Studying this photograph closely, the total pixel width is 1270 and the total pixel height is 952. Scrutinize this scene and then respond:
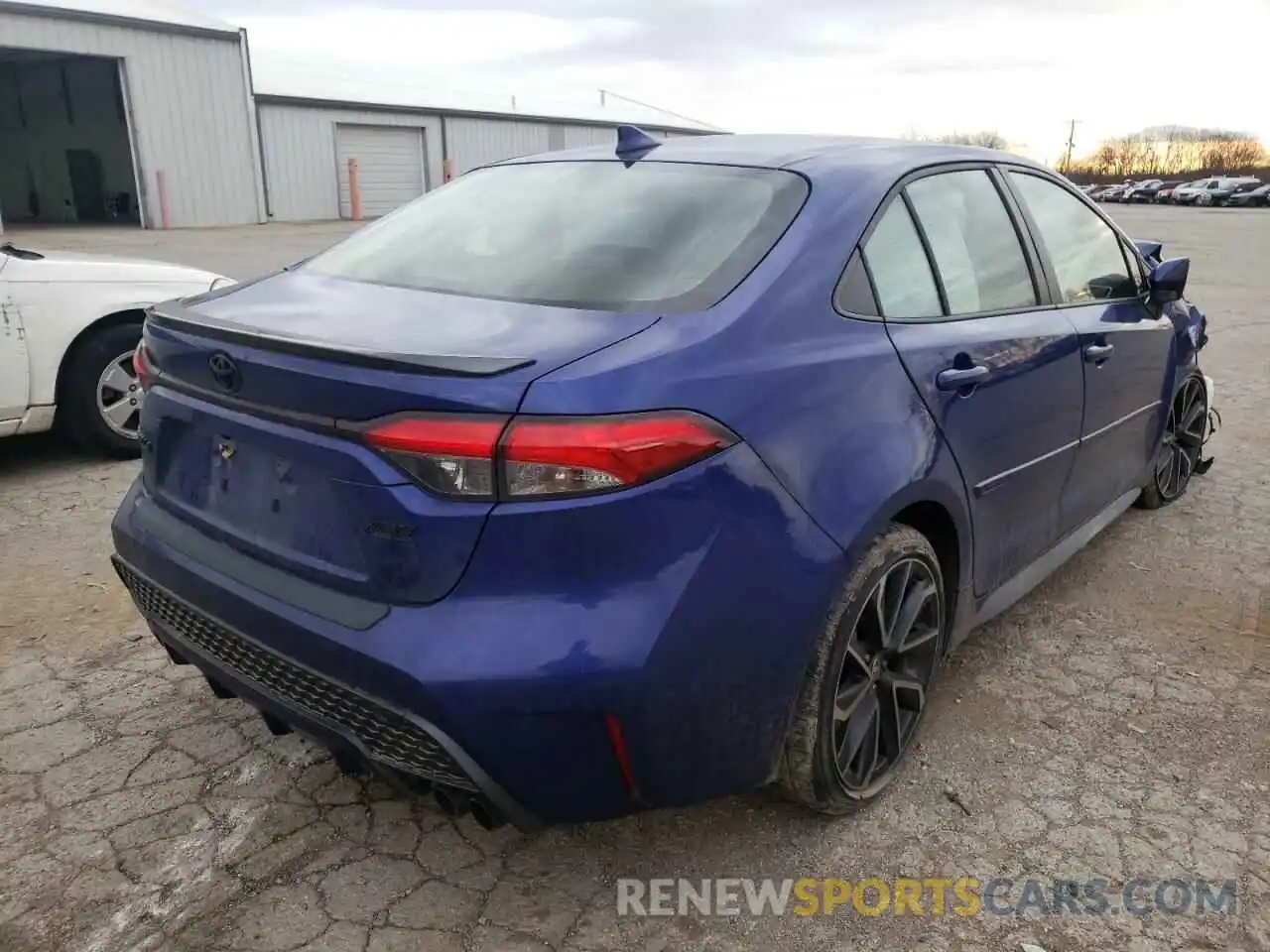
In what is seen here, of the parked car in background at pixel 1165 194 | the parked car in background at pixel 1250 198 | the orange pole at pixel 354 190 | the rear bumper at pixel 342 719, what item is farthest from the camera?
the parked car in background at pixel 1165 194

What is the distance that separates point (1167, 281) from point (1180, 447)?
1.28 m

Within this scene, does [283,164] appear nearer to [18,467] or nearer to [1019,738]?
[18,467]

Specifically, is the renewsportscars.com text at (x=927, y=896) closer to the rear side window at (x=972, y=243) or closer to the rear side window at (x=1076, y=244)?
the rear side window at (x=972, y=243)

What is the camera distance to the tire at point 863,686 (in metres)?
2.27

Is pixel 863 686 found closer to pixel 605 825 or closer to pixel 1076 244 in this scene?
pixel 605 825

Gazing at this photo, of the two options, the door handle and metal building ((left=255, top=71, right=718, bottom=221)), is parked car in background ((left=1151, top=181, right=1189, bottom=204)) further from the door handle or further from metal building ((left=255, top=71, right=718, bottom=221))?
the door handle

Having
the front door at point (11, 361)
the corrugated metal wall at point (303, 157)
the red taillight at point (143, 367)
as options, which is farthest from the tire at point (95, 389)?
the corrugated metal wall at point (303, 157)

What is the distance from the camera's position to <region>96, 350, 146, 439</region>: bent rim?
5133mm

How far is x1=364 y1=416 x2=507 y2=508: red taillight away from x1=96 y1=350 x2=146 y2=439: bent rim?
3.84 m

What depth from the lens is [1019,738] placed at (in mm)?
2908

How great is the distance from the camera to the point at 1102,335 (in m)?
3.43

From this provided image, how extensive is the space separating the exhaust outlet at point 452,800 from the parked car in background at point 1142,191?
63153 mm

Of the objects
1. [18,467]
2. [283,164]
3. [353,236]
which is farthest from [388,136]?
[353,236]

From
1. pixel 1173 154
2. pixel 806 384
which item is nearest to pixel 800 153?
pixel 806 384
